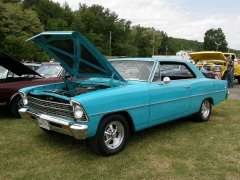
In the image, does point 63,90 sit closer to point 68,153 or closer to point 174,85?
point 68,153

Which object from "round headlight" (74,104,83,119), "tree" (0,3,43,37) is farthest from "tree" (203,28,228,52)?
"round headlight" (74,104,83,119)

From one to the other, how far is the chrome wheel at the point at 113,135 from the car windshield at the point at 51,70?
12.6ft

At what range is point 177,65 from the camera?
16.1ft

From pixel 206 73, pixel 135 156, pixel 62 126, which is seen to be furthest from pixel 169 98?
pixel 206 73

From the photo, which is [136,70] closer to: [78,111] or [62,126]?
[78,111]

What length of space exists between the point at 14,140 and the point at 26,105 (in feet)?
2.36

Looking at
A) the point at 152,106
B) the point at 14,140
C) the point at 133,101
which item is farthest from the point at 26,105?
the point at 152,106

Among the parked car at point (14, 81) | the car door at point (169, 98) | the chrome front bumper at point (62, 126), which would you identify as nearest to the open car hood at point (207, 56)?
the car door at point (169, 98)

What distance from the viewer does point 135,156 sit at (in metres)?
3.41

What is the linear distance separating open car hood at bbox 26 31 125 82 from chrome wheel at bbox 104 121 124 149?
0.78m

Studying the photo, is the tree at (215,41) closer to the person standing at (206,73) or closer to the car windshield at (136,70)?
the person standing at (206,73)

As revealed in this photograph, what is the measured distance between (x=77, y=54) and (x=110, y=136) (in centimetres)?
139

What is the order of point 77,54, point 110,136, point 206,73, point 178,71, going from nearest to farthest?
point 110,136
point 77,54
point 178,71
point 206,73

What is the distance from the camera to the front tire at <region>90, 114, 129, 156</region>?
3.21 metres
